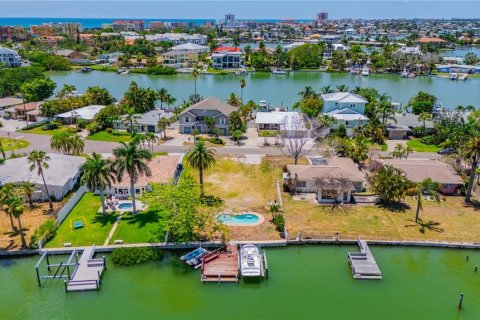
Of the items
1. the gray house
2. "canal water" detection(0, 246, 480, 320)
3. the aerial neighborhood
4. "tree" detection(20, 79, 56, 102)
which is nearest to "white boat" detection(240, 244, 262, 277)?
the aerial neighborhood

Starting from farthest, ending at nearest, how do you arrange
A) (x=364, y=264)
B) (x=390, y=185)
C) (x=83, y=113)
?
(x=83, y=113) → (x=390, y=185) → (x=364, y=264)

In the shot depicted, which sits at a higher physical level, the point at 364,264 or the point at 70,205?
the point at 70,205

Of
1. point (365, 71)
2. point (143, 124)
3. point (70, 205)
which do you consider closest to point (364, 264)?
point (70, 205)

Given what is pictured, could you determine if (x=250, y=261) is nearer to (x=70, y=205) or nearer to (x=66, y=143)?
(x=70, y=205)

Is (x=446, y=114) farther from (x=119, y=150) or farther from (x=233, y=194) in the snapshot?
(x=119, y=150)

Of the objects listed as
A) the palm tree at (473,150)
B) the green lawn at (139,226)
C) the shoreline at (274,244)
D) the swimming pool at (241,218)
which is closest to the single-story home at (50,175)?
the green lawn at (139,226)

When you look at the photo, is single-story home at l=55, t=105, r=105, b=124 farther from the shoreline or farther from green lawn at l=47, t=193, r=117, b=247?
the shoreline

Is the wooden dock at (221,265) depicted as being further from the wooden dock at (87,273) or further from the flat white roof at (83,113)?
the flat white roof at (83,113)
